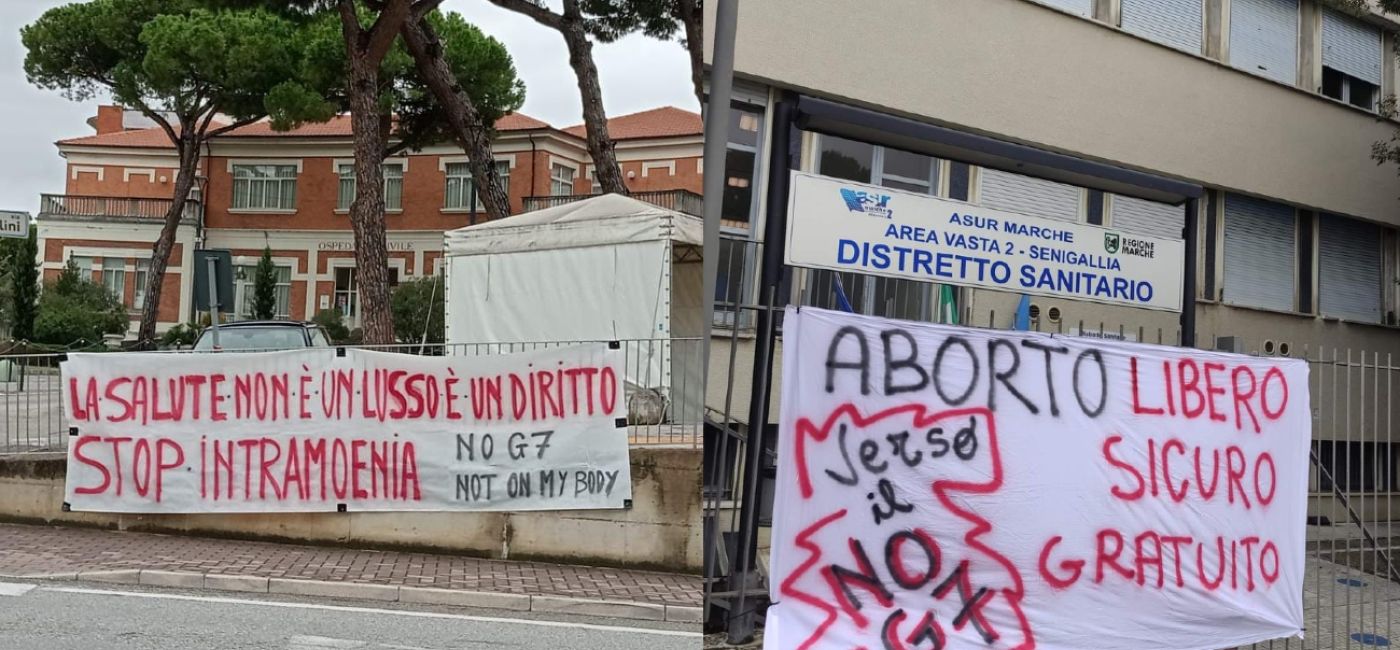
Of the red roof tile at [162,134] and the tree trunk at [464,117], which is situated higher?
the red roof tile at [162,134]

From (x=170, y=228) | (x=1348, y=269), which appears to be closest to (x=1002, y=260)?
(x=1348, y=269)

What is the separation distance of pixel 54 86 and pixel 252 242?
37.0ft

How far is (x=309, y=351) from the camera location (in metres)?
10.5

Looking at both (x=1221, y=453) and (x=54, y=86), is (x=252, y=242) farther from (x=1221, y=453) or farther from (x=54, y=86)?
(x=1221, y=453)

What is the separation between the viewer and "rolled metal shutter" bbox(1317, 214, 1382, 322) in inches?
600

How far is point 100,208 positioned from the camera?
44.5m

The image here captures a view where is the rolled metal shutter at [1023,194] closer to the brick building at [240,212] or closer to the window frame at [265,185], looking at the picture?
the brick building at [240,212]

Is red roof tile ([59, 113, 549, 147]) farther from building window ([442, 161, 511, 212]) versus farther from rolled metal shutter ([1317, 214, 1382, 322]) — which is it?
rolled metal shutter ([1317, 214, 1382, 322])

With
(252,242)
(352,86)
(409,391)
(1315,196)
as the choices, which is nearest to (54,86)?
(252,242)

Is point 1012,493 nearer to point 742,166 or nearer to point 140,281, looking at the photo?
point 742,166

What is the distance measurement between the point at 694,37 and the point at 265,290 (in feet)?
129

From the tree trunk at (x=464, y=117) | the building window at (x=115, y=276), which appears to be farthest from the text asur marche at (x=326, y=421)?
the building window at (x=115, y=276)

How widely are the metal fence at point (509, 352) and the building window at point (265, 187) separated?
1347 inches

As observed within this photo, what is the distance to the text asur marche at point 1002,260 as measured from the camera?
4496 millimetres
